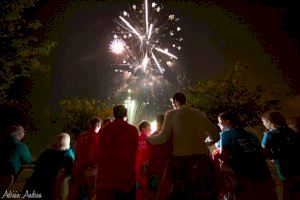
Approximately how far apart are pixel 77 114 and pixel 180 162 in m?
71.2

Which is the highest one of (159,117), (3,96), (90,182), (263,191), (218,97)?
(218,97)

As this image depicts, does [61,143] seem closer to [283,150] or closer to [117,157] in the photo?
[117,157]

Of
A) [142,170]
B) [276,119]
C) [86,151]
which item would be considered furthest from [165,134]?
[86,151]

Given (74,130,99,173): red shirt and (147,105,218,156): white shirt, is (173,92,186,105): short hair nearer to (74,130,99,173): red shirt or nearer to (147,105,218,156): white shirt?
(147,105,218,156): white shirt

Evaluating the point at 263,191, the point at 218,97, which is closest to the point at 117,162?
the point at 263,191

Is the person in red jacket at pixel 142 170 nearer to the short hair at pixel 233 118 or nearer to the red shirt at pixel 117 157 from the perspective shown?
the red shirt at pixel 117 157

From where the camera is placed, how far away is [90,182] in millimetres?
6078

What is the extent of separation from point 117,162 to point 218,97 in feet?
145

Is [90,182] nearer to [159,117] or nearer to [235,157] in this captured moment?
[159,117]

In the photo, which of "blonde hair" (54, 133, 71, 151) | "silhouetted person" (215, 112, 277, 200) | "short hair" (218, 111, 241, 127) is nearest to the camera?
"silhouetted person" (215, 112, 277, 200)

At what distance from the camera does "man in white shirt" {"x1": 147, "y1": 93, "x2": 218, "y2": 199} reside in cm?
388

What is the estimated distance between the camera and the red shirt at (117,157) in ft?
14.6

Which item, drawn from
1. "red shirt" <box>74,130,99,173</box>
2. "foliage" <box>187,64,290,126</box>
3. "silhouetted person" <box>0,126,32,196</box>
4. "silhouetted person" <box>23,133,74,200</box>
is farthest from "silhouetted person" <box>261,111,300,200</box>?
"foliage" <box>187,64,290,126</box>

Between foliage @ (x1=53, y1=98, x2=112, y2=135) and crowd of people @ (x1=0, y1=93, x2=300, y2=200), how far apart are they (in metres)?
62.6
